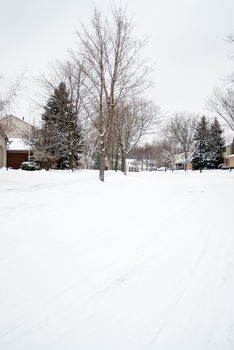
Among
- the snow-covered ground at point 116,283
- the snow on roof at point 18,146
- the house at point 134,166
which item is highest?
the snow on roof at point 18,146

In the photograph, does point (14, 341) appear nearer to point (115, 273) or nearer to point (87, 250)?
point (115, 273)

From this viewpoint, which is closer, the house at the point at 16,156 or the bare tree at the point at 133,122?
the bare tree at the point at 133,122

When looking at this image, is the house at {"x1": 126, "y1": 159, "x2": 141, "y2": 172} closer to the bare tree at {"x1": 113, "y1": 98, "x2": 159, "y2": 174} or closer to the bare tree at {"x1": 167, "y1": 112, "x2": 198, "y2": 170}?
the bare tree at {"x1": 167, "y1": 112, "x2": 198, "y2": 170}

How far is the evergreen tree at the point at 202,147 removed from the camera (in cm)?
6094

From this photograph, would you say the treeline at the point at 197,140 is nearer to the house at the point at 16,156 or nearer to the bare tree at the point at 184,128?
the bare tree at the point at 184,128

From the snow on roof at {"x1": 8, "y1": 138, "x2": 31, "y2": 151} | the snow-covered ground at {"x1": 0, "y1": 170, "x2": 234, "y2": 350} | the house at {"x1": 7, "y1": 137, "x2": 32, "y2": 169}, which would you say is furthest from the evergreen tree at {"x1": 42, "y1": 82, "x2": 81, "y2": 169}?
the snow-covered ground at {"x1": 0, "y1": 170, "x2": 234, "y2": 350}

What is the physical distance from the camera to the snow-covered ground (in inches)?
110

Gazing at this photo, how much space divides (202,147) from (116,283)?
60.4 meters

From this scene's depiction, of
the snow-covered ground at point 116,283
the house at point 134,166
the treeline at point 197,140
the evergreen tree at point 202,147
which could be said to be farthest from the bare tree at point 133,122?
the house at point 134,166

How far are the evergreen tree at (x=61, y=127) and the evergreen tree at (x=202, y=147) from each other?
32.2 m

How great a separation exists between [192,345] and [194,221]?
4629 mm

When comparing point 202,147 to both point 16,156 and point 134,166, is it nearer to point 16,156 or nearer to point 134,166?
point 16,156

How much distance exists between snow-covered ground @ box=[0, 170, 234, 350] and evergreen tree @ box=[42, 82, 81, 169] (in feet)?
92.5

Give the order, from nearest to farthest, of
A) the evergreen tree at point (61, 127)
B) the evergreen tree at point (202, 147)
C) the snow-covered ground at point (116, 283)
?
the snow-covered ground at point (116, 283) < the evergreen tree at point (61, 127) < the evergreen tree at point (202, 147)
